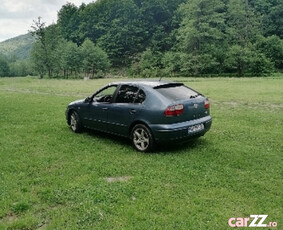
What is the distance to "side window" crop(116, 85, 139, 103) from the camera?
781cm

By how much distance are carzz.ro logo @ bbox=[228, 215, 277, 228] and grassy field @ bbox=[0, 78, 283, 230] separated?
0.27ft

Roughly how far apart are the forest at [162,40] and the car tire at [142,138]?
174ft

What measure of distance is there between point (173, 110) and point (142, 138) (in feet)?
3.67

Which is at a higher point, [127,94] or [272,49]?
[272,49]

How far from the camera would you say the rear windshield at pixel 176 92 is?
290 inches

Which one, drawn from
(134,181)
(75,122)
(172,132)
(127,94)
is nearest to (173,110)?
(172,132)

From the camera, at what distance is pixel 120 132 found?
26.2 feet

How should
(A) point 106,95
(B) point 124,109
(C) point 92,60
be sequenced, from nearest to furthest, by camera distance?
(B) point 124,109, (A) point 106,95, (C) point 92,60

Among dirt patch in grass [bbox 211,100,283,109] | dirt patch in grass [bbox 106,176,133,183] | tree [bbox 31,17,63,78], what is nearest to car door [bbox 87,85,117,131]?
dirt patch in grass [bbox 106,176,133,183]

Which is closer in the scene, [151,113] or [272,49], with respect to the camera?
[151,113]

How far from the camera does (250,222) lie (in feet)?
13.3

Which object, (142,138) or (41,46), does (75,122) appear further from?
(41,46)

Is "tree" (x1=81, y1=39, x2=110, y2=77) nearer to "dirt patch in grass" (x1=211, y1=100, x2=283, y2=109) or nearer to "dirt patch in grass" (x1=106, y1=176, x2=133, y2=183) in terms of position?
"dirt patch in grass" (x1=211, y1=100, x2=283, y2=109)

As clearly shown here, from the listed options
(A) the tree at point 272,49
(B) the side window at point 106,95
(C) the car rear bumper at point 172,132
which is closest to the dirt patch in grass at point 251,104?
(B) the side window at point 106,95
